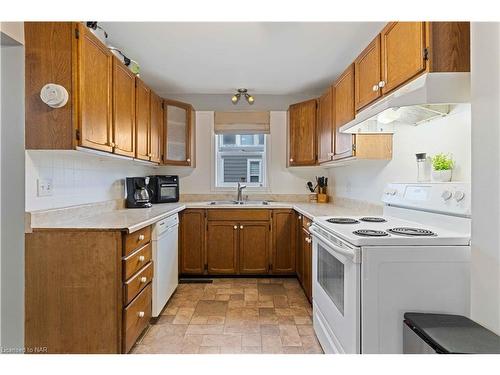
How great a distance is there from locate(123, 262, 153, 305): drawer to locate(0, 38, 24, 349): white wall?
56 cm

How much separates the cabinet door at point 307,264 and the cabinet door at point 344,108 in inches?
33.4

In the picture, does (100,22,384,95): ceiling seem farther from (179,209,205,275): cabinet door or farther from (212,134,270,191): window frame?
(179,209,205,275): cabinet door

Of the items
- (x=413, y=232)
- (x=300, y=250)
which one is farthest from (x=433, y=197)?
(x=300, y=250)

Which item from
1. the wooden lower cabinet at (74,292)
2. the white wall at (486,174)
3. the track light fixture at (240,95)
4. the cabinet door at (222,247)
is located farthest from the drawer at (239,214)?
the white wall at (486,174)

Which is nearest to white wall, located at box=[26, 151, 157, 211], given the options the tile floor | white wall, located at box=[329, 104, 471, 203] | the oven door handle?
the tile floor

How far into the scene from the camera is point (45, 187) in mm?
1845

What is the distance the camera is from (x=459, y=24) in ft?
4.40

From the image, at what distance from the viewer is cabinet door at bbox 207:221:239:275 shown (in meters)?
3.41

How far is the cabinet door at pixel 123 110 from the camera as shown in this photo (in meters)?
2.16

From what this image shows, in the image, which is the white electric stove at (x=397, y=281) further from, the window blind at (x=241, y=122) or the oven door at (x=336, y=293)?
the window blind at (x=241, y=122)

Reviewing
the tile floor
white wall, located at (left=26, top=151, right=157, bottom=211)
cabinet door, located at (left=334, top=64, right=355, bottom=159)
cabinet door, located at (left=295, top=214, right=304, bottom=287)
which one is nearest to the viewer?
white wall, located at (left=26, top=151, right=157, bottom=211)
